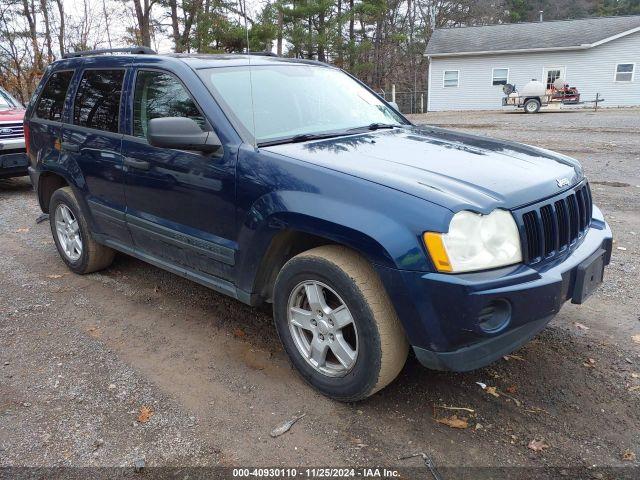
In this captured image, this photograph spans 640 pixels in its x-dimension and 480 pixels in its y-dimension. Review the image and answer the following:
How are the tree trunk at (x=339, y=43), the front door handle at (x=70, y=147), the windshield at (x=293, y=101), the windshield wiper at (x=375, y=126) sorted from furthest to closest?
the tree trunk at (x=339, y=43), the front door handle at (x=70, y=147), the windshield wiper at (x=375, y=126), the windshield at (x=293, y=101)

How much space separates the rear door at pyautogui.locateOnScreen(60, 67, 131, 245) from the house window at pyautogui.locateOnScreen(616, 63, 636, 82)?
29992 mm

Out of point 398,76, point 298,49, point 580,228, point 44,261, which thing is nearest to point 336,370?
point 580,228

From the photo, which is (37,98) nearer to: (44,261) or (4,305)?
(44,261)

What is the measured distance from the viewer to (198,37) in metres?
22.9

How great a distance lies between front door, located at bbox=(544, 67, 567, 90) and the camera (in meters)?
28.5

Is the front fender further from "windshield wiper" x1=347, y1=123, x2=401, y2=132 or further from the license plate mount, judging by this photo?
"windshield wiper" x1=347, y1=123, x2=401, y2=132

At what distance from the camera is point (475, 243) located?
7.93 ft

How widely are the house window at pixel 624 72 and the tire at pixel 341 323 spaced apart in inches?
1203

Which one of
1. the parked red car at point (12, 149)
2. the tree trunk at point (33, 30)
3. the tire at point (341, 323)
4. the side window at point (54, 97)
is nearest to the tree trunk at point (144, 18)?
the tree trunk at point (33, 30)

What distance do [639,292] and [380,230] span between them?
294 centimetres

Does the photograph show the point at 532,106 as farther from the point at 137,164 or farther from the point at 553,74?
the point at 137,164

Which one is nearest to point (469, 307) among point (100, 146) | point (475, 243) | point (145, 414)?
point (475, 243)

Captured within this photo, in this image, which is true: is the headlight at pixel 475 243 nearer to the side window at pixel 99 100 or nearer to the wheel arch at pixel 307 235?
the wheel arch at pixel 307 235

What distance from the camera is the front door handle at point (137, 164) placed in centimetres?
369
